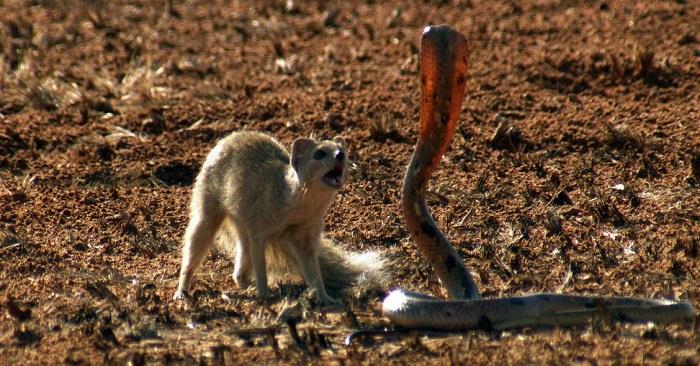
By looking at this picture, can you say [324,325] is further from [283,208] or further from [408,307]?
[283,208]

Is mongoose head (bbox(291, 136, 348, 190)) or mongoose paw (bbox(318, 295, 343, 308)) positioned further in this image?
mongoose paw (bbox(318, 295, 343, 308))

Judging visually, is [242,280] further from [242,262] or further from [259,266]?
[259,266]

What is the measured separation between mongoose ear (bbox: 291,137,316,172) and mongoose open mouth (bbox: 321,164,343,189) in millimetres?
274

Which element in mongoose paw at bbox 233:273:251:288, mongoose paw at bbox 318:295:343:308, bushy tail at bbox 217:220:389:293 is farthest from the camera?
mongoose paw at bbox 233:273:251:288

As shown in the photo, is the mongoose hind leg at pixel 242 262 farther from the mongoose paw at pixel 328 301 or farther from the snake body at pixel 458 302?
the snake body at pixel 458 302

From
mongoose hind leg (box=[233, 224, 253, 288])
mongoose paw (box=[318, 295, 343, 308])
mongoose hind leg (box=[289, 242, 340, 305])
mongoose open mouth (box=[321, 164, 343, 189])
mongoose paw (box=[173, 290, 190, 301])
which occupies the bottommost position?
mongoose paw (box=[173, 290, 190, 301])

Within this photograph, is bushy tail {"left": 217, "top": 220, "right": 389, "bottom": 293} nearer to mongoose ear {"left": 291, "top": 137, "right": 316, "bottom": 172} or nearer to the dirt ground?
the dirt ground

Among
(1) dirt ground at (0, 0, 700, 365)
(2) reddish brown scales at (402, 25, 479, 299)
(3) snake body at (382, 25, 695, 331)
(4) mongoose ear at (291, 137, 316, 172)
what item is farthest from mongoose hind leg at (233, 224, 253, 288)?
(3) snake body at (382, 25, 695, 331)

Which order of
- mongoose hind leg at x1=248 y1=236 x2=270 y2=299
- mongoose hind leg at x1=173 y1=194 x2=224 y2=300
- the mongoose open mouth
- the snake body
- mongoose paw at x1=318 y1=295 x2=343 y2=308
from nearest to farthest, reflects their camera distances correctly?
1. the snake body
2. the mongoose open mouth
3. mongoose paw at x1=318 y1=295 x2=343 y2=308
4. mongoose hind leg at x1=248 y1=236 x2=270 y2=299
5. mongoose hind leg at x1=173 y1=194 x2=224 y2=300

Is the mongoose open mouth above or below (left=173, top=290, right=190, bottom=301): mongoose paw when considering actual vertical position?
above

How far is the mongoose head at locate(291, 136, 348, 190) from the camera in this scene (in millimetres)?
8727

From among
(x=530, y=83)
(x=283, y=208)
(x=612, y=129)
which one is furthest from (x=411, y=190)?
(x=530, y=83)

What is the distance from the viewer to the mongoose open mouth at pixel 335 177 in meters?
8.72

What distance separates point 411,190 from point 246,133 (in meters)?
1.70
